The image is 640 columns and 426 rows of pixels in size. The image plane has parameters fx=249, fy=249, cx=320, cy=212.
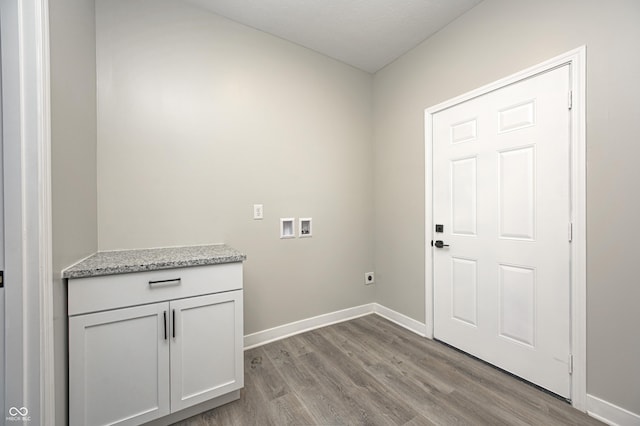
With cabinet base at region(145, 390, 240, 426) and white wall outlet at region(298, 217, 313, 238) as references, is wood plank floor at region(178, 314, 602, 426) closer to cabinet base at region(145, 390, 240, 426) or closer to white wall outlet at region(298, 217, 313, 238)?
cabinet base at region(145, 390, 240, 426)

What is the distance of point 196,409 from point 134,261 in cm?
94

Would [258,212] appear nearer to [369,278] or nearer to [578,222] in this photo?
[369,278]

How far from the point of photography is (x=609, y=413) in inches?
53.0

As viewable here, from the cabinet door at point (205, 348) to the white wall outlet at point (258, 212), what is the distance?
79 centimetres

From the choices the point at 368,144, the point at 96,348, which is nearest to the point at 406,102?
the point at 368,144

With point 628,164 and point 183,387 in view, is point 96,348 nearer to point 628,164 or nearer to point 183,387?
point 183,387

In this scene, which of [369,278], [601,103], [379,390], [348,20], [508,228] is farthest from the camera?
[369,278]

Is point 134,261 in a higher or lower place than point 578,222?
lower

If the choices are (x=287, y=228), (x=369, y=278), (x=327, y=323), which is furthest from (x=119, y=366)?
(x=369, y=278)

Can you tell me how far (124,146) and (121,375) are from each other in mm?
1402

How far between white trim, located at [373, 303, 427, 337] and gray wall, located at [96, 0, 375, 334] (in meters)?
0.26

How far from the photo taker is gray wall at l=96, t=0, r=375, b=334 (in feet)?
5.64

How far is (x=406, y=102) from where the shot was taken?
8.21 feet

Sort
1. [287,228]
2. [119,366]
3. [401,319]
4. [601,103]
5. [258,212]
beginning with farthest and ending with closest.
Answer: [401,319] < [287,228] < [258,212] < [601,103] < [119,366]
